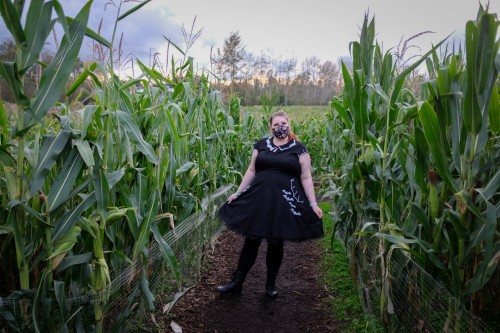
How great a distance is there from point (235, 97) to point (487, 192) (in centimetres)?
448

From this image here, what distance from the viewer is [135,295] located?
2.31 metres

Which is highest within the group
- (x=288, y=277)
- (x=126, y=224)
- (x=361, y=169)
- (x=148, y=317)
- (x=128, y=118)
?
(x=128, y=118)

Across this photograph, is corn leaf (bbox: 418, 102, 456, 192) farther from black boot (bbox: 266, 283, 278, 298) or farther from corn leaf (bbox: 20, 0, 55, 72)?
black boot (bbox: 266, 283, 278, 298)

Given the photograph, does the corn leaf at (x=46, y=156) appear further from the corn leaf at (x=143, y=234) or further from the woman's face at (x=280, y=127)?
the woman's face at (x=280, y=127)

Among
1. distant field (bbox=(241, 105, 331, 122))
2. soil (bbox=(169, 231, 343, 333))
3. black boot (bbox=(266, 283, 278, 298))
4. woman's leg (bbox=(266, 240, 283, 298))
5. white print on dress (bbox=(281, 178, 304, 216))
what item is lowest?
soil (bbox=(169, 231, 343, 333))

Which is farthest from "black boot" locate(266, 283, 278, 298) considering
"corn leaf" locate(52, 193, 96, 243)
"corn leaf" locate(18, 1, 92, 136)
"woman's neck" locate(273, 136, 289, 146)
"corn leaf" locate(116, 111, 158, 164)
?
"corn leaf" locate(18, 1, 92, 136)

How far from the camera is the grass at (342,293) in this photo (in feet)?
9.23

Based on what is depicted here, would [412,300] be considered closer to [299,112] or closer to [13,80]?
[13,80]

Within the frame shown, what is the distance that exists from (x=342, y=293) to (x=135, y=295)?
196 centimetres

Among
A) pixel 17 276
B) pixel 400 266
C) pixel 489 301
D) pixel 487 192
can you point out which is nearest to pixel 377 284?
pixel 400 266

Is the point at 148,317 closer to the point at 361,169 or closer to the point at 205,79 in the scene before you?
the point at 361,169

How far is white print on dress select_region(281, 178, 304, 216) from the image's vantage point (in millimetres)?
3185

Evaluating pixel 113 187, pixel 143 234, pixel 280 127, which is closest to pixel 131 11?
pixel 113 187

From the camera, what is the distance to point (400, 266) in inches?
90.0
